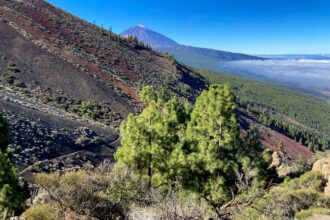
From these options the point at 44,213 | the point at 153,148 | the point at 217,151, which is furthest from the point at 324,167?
the point at 44,213

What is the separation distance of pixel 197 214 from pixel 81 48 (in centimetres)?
7118

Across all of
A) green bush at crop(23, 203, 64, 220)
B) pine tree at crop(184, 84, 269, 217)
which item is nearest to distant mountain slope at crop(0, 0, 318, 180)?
pine tree at crop(184, 84, 269, 217)

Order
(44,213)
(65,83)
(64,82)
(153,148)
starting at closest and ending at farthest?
(44,213)
(153,148)
(65,83)
(64,82)

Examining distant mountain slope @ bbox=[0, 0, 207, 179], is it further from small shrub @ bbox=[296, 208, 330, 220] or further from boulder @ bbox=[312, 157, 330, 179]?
small shrub @ bbox=[296, 208, 330, 220]

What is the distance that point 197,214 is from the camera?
33.4 ft

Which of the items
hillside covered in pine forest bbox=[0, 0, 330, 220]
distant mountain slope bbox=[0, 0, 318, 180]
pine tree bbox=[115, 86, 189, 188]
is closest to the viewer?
hillside covered in pine forest bbox=[0, 0, 330, 220]

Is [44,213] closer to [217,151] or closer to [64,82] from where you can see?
[217,151]

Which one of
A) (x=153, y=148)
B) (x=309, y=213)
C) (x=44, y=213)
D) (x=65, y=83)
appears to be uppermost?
(x=153, y=148)

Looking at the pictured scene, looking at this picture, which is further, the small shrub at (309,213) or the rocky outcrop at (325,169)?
the rocky outcrop at (325,169)

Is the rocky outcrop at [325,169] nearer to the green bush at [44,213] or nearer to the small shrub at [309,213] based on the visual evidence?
the small shrub at [309,213]

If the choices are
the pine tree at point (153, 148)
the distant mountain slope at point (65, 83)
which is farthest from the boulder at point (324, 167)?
the distant mountain slope at point (65, 83)

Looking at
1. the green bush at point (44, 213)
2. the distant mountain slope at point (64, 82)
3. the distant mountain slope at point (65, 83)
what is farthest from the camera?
the distant mountain slope at point (64, 82)

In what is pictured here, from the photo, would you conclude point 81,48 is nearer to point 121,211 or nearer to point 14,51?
point 14,51

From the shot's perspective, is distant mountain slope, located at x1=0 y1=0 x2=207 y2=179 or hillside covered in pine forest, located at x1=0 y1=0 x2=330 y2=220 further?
distant mountain slope, located at x1=0 y1=0 x2=207 y2=179
